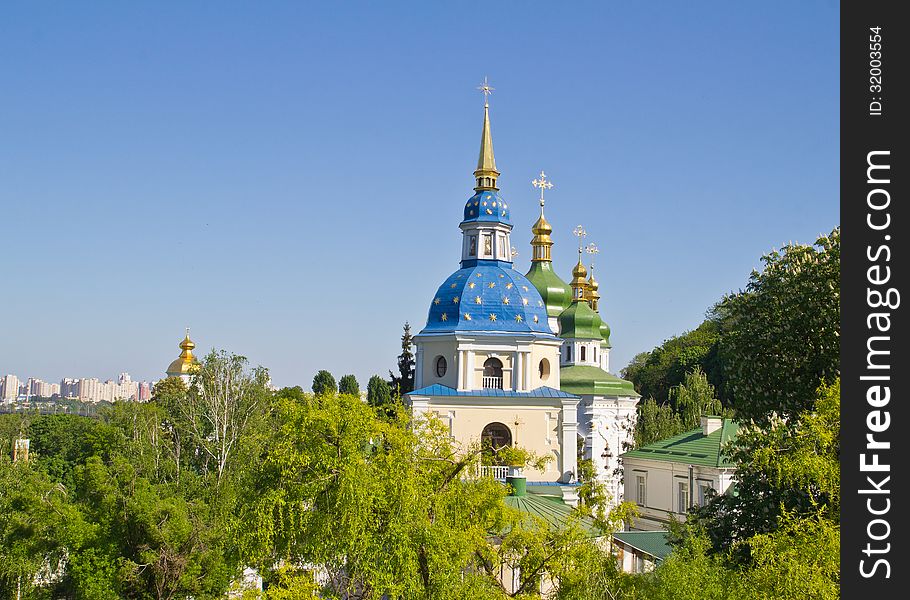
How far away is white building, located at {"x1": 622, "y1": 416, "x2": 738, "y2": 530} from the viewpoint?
3809cm

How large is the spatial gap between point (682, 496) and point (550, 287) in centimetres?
1976

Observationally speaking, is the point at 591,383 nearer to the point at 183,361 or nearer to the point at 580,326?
the point at 580,326

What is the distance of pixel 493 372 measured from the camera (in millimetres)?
39875

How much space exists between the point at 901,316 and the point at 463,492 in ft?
35.0

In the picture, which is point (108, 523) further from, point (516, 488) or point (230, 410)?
point (230, 410)

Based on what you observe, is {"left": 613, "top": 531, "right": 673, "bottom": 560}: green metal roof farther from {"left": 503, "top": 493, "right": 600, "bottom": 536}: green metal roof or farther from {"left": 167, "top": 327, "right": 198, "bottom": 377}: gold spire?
{"left": 167, "top": 327, "right": 198, "bottom": 377}: gold spire

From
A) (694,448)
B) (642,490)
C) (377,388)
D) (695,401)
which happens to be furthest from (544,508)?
(377,388)

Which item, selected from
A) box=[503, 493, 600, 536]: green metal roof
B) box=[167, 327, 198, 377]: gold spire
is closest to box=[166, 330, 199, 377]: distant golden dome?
box=[167, 327, 198, 377]: gold spire

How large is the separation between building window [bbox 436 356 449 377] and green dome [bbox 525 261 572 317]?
17259mm

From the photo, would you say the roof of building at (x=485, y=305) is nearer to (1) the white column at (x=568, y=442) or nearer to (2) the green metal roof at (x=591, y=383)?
(1) the white column at (x=568, y=442)

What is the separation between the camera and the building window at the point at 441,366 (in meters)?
40.1

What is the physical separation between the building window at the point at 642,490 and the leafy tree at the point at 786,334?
22.6 meters

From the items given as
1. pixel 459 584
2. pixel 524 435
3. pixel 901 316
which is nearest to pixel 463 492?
pixel 459 584

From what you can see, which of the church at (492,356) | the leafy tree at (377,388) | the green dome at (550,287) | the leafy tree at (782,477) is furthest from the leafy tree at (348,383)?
the leafy tree at (782,477)
